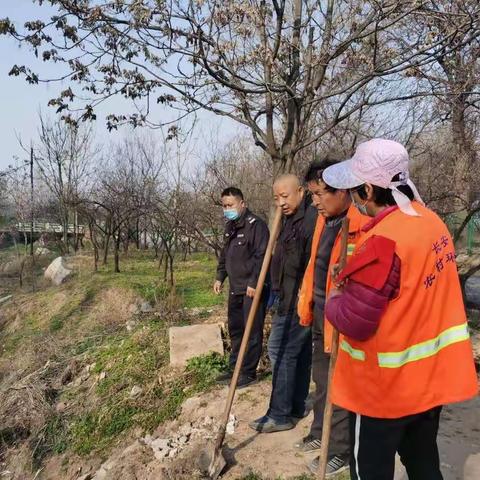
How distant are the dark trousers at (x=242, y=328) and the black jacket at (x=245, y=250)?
0.42 feet

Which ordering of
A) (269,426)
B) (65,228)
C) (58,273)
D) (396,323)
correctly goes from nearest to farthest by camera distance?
(396,323)
(269,426)
(58,273)
(65,228)

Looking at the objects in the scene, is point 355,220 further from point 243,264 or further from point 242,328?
point 242,328

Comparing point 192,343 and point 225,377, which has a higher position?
point 192,343

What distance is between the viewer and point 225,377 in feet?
16.8

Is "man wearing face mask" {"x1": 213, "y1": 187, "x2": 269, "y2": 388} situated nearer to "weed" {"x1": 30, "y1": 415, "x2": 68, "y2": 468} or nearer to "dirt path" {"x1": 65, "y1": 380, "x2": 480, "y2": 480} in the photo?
"dirt path" {"x1": 65, "y1": 380, "x2": 480, "y2": 480}

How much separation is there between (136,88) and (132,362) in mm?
2932

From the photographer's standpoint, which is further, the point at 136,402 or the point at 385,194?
the point at 136,402

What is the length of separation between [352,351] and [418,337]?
0.26m

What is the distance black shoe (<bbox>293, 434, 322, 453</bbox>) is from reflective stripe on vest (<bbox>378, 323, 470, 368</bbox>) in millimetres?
1736

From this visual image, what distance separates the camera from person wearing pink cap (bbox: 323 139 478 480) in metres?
1.93

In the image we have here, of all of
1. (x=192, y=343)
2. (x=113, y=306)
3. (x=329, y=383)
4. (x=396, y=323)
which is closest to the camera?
(x=396, y=323)

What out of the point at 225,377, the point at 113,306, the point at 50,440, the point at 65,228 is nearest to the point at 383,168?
the point at 225,377

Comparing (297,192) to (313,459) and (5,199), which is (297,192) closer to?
(313,459)

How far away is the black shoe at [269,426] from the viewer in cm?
390
